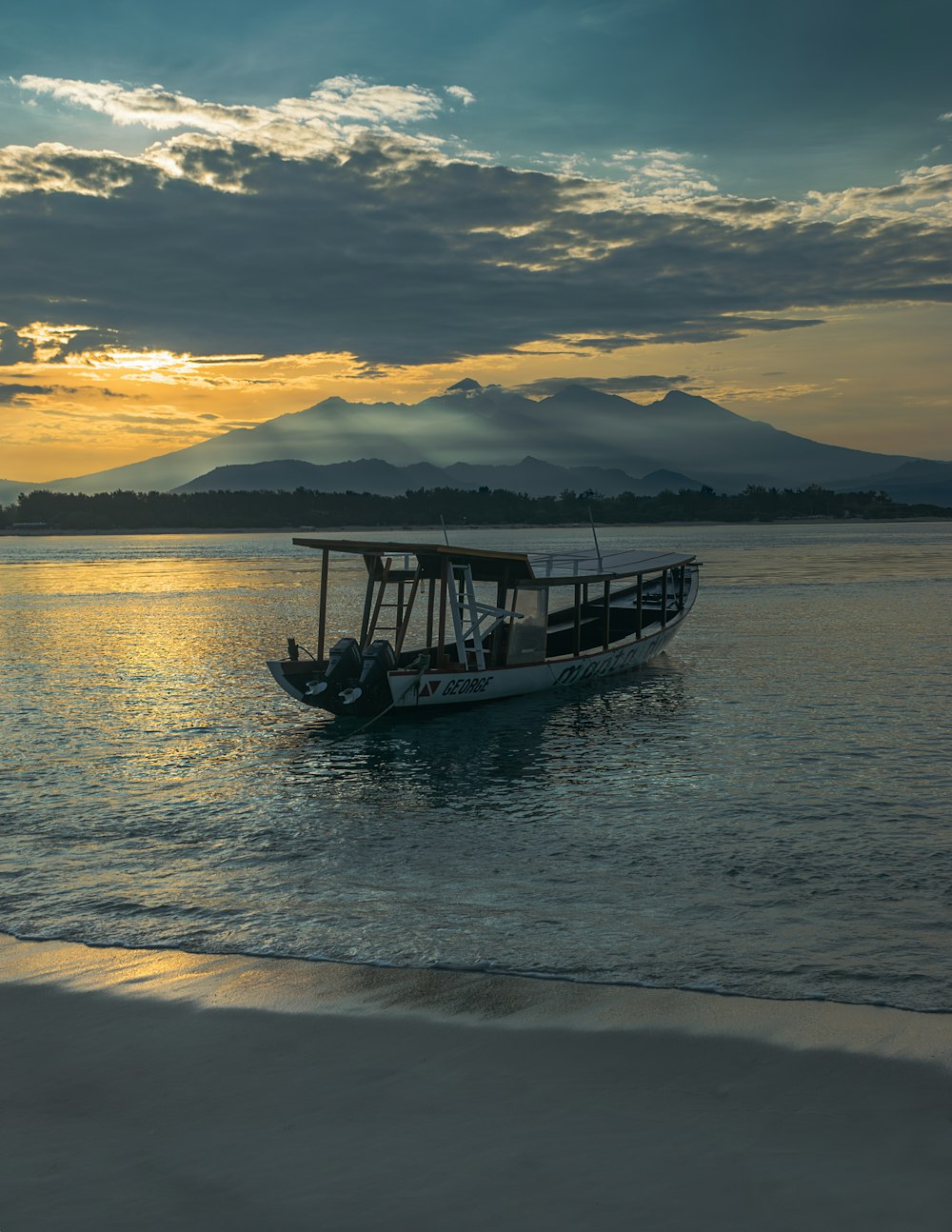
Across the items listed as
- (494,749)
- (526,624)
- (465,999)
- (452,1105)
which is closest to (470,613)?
(526,624)

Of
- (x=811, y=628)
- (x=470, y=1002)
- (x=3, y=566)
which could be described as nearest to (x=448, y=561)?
(x=470, y=1002)

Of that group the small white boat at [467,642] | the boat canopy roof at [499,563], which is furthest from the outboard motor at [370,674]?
the boat canopy roof at [499,563]

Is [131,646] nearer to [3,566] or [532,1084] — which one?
[532,1084]

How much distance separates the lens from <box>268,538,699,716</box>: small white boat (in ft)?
86.3

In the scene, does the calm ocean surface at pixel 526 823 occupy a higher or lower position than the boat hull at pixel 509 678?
lower

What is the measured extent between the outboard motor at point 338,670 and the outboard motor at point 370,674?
24 centimetres

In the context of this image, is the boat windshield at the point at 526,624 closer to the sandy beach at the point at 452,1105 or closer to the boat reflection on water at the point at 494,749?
the boat reflection on water at the point at 494,749

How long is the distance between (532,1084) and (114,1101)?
3.25m

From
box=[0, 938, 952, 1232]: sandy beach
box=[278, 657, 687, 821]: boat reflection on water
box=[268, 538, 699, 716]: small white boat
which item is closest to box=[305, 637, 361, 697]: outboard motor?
box=[268, 538, 699, 716]: small white boat

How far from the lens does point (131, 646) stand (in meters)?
44.5

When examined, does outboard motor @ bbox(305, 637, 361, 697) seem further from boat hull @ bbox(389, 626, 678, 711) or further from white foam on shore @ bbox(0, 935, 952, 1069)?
white foam on shore @ bbox(0, 935, 952, 1069)

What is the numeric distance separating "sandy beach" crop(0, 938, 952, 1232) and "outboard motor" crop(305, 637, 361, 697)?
15522 millimetres

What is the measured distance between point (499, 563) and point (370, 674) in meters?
5.58

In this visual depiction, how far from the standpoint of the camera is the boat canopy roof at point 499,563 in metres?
26.9
